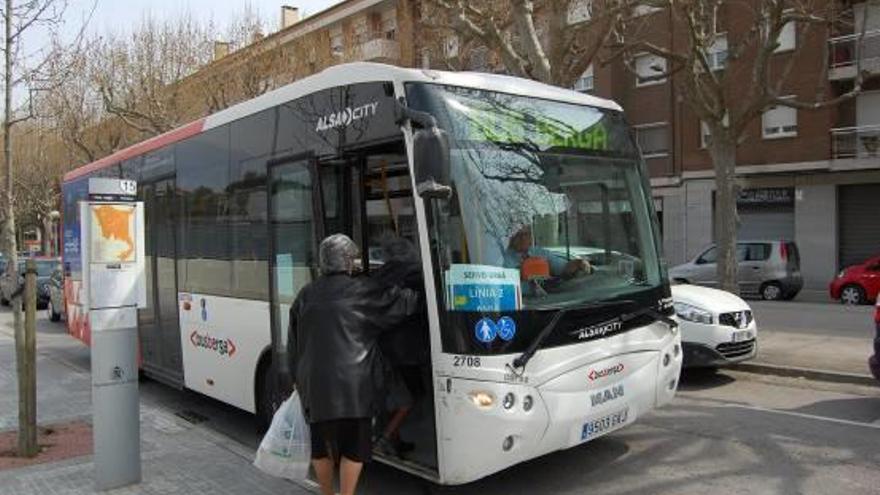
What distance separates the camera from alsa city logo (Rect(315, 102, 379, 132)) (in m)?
5.45

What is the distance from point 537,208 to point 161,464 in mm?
3497

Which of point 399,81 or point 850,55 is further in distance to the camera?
point 850,55

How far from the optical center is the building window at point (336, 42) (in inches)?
1097

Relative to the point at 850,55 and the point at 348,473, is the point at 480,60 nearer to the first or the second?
the point at 850,55

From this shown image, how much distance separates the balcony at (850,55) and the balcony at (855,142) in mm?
1794

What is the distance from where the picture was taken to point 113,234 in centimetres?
572

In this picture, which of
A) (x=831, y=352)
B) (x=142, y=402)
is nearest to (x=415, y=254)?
(x=142, y=402)

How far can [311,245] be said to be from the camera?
6.09m

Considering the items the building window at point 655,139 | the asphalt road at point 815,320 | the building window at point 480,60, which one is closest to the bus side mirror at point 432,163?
the asphalt road at point 815,320

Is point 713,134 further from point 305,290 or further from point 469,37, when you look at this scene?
point 305,290

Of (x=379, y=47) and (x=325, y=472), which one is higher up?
(x=379, y=47)

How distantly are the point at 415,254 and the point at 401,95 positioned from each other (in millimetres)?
970

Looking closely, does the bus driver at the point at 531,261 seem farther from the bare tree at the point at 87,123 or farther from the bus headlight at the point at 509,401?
the bare tree at the point at 87,123

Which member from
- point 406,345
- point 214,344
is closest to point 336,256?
point 406,345
